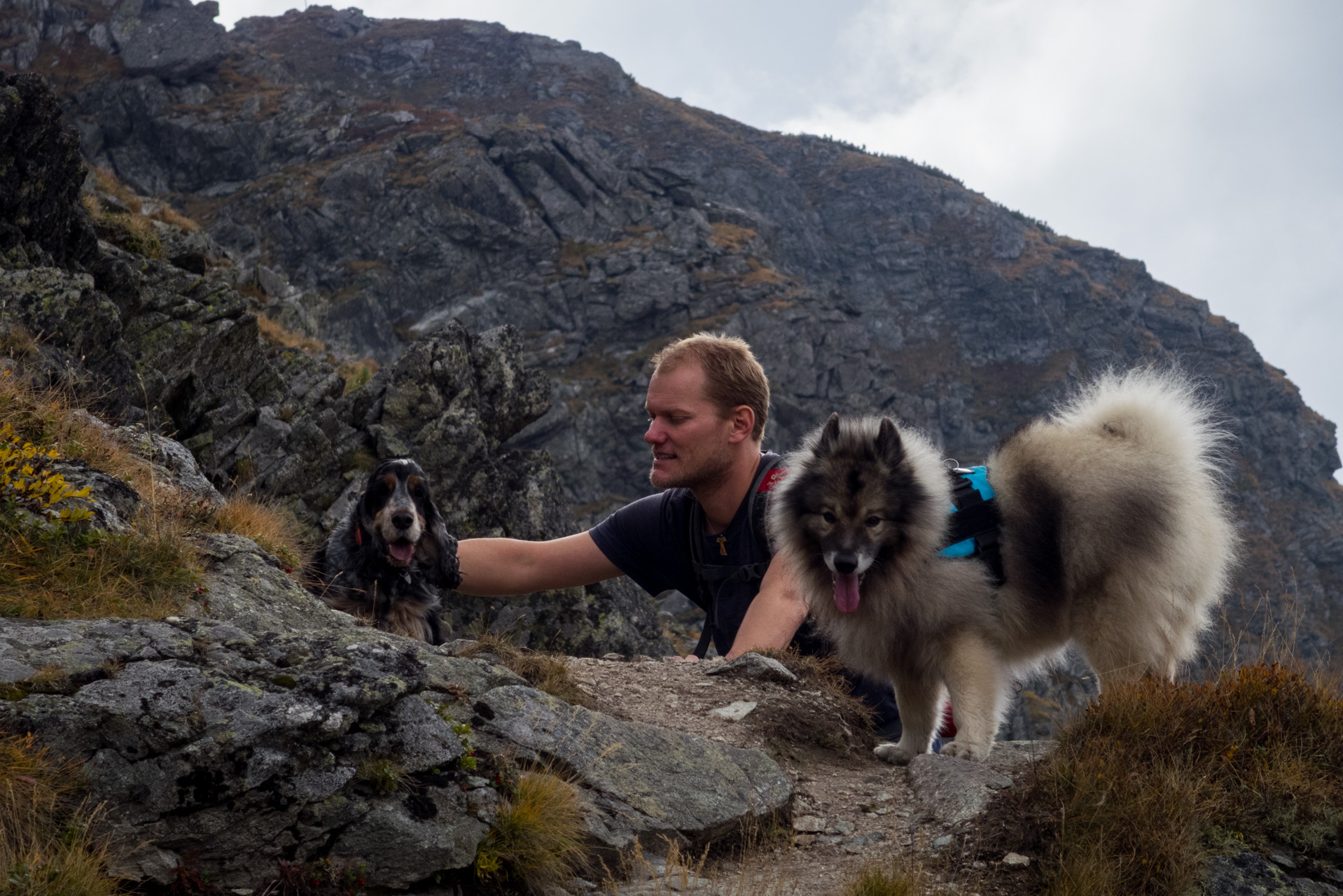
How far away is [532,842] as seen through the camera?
3.05 meters

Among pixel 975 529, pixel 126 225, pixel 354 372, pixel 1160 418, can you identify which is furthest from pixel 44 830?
pixel 354 372

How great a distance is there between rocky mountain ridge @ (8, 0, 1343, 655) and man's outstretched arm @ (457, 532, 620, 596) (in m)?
40.8

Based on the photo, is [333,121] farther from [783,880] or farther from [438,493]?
[783,880]

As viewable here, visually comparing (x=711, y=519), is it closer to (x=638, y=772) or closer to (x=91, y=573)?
(x=638, y=772)

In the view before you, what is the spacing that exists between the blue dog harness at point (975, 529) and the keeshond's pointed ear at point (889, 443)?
1.48ft

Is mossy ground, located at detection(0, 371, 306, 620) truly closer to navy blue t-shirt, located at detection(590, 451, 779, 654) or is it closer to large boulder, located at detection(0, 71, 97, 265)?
navy blue t-shirt, located at detection(590, 451, 779, 654)

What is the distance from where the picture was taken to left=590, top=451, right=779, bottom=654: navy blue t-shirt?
6504mm

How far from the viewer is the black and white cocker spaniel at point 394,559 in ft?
22.7

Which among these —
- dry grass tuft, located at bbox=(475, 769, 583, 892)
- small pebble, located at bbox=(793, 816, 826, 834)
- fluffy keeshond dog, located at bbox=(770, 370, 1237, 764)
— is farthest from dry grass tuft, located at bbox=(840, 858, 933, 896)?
fluffy keeshond dog, located at bbox=(770, 370, 1237, 764)

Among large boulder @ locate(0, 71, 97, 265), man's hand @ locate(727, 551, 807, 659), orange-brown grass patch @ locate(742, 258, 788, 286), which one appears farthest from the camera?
orange-brown grass patch @ locate(742, 258, 788, 286)

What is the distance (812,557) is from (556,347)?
62148 millimetres

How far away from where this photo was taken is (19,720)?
8.48 ft

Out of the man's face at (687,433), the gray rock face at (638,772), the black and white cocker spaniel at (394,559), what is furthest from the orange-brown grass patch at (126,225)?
the gray rock face at (638,772)

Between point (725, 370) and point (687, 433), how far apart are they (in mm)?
596
